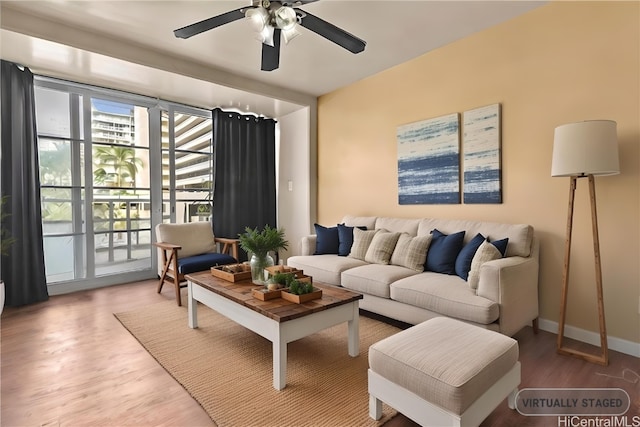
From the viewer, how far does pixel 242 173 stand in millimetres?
5012

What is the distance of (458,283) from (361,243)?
1.18m

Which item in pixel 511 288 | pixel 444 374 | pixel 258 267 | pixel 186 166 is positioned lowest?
pixel 444 374

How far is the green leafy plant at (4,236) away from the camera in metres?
3.14

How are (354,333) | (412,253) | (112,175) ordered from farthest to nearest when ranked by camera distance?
(112,175), (412,253), (354,333)

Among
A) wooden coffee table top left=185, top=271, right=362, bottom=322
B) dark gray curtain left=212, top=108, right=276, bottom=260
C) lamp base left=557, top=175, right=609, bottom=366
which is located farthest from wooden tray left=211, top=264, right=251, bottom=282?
lamp base left=557, top=175, right=609, bottom=366

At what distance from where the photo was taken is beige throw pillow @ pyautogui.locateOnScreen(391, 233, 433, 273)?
9.74 ft

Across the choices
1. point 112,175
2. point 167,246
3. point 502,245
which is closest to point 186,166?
point 112,175

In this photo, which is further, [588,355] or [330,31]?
[330,31]

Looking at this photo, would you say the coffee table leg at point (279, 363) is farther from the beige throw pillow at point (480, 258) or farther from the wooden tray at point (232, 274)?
the beige throw pillow at point (480, 258)

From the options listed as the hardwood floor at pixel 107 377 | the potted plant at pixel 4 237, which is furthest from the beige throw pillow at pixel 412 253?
the potted plant at pixel 4 237

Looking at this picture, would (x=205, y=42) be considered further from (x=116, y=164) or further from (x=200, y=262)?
(x=200, y=262)

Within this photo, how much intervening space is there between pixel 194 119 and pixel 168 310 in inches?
114

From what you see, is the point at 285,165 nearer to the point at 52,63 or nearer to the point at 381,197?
the point at 381,197

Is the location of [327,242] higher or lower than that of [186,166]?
lower
